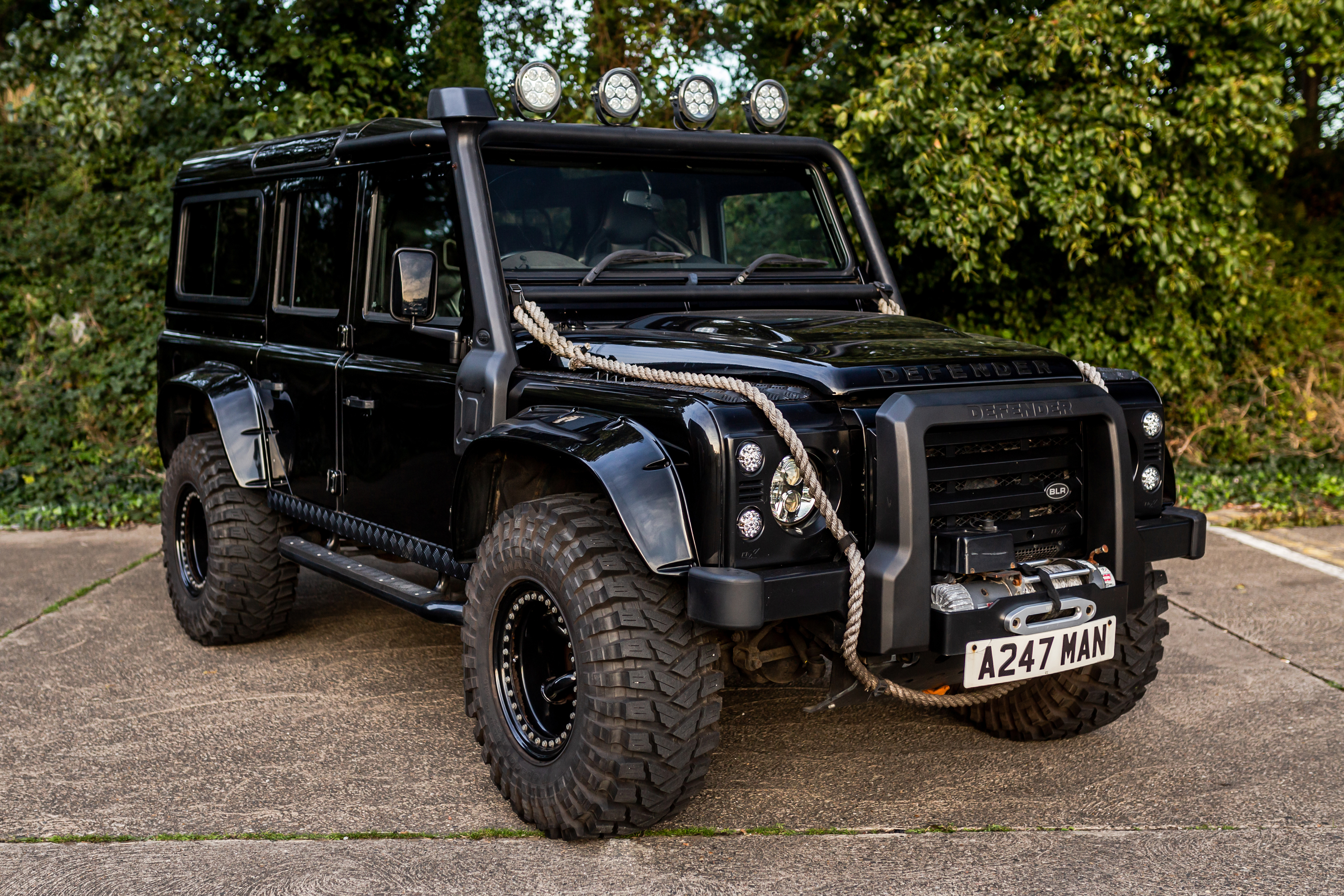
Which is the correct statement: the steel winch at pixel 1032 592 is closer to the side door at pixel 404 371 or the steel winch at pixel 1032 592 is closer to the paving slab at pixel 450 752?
the paving slab at pixel 450 752

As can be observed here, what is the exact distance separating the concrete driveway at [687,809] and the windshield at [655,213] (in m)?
1.69

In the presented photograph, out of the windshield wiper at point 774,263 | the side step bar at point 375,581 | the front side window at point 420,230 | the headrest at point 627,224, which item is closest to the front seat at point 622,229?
the headrest at point 627,224

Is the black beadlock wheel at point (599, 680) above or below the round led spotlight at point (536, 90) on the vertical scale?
below

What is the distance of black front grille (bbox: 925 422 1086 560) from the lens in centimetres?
335

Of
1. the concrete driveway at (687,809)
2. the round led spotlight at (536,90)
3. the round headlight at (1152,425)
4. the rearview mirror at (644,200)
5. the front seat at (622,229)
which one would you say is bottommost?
the concrete driveway at (687,809)

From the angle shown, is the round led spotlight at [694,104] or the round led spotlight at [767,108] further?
the round led spotlight at [767,108]

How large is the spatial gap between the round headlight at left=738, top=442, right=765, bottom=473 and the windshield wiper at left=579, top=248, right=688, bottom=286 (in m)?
1.28

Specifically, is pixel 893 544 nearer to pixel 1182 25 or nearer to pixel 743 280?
pixel 743 280

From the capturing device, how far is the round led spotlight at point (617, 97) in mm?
4367

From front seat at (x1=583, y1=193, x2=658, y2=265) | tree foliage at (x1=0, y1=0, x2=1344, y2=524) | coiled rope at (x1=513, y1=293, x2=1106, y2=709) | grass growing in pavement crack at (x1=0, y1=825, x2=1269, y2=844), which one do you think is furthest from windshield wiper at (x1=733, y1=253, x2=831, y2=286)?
tree foliage at (x1=0, y1=0, x2=1344, y2=524)

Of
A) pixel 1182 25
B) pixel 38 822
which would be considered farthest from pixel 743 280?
pixel 1182 25

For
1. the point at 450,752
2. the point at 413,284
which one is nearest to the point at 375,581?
the point at 450,752

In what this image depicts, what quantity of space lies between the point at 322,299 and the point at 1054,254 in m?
6.05

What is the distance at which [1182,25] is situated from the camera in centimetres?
782
